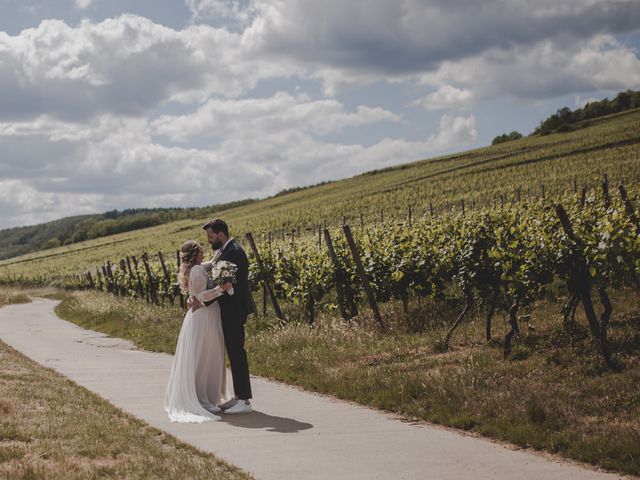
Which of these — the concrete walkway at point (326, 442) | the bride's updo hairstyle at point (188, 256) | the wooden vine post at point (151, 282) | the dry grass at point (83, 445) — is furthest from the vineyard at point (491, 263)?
the wooden vine post at point (151, 282)

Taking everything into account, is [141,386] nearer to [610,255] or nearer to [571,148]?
[610,255]

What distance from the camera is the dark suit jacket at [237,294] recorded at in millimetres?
8945

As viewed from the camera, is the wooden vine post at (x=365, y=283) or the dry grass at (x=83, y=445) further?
the wooden vine post at (x=365, y=283)

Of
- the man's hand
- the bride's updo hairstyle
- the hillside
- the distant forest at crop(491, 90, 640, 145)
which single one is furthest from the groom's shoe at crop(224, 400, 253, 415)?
the distant forest at crop(491, 90, 640, 145)

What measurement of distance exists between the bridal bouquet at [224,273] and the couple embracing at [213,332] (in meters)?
0.01

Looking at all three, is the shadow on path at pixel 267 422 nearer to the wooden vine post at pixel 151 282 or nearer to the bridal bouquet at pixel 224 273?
the bridal bouquet at pixel 224 273

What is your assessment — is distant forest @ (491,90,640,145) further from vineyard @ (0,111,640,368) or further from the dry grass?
the dry grass

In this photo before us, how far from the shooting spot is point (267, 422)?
8.24 meters

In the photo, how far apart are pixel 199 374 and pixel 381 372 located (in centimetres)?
257

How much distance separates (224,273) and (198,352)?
105 cm

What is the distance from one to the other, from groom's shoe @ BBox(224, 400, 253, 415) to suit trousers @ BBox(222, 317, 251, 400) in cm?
8

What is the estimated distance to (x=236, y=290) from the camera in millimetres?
8992

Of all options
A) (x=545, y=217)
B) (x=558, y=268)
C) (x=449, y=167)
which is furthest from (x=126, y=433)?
(x=449, y=167)

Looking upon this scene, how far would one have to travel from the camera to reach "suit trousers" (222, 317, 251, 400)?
8867 millimetres
